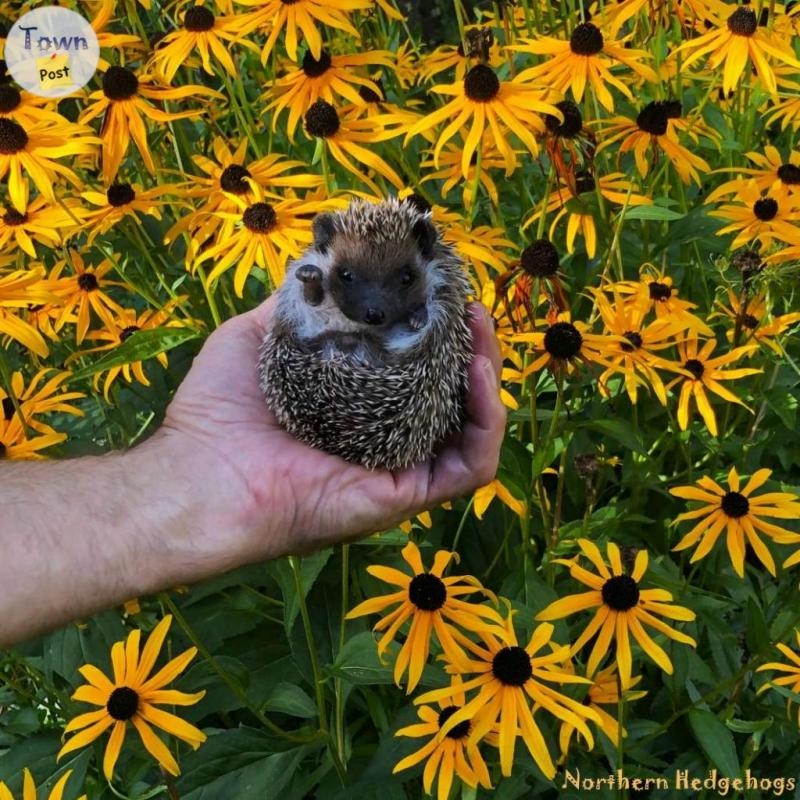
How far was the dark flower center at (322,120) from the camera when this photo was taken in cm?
365

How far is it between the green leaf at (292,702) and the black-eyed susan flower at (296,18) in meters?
2.62

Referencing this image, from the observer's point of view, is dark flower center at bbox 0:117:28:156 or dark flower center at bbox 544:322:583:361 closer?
dark flower center at bbox 544:322:583:361

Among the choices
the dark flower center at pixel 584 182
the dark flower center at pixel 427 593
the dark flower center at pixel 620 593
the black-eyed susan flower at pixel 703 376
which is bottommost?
the dark flower center at pixel 620 593

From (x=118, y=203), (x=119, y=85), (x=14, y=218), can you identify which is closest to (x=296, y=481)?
(x=118, y=203)

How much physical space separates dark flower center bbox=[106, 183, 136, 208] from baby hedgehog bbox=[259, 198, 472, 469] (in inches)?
32.1

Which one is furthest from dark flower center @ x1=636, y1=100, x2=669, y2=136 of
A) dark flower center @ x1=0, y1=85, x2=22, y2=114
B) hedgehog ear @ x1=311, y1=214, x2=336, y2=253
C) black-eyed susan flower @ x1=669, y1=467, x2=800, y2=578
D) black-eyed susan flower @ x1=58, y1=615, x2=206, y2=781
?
black-eyed susan flower @ x1=58, y1=615, x2=206, y2=781

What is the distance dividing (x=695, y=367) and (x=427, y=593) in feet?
5.18

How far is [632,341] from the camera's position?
10.9 ft

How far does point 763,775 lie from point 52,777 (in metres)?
2.82

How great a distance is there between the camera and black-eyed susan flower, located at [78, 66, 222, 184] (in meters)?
3.66

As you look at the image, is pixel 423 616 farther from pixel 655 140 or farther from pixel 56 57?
pixel 56 57

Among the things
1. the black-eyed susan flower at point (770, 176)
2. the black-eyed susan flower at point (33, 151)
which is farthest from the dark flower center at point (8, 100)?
the black-eyed susan flower at point (770, 176)

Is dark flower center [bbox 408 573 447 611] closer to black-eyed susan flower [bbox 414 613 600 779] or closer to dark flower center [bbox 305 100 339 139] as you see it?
black-eyed susan flower [bbox 414 613 600 779]

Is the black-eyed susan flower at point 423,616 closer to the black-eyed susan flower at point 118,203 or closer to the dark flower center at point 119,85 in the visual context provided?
the black-eyed susan flower at point 118,203
